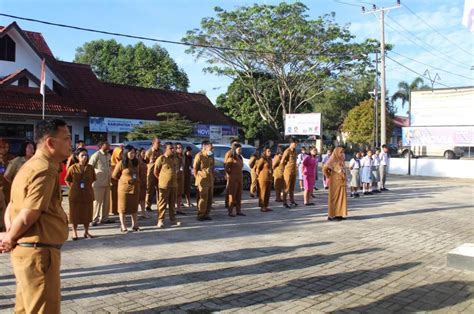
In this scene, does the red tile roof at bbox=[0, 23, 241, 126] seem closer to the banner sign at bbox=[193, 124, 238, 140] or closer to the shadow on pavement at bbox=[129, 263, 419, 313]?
the banner sign at bbox=[193, 124, 238, 140]

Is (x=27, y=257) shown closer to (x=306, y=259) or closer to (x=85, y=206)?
(x=306, y=259)

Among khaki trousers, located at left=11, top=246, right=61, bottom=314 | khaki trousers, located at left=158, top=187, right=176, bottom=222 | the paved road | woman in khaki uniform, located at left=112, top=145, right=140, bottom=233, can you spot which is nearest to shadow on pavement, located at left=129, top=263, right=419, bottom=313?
the paved road

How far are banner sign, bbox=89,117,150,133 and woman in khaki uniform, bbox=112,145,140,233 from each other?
17.5 m

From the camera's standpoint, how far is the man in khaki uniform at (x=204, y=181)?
1023 centimetres

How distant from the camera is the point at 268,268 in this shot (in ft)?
21.2

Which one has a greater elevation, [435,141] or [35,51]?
[35,51]

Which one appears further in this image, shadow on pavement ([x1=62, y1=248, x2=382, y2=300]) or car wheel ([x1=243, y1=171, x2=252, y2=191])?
car wheel ([x1=243, y1=171, x2=252, y2=191])

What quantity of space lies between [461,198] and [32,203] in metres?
15.4

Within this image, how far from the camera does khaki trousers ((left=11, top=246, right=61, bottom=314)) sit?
10.6 ft

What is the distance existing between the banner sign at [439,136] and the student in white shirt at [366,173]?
12124 mm

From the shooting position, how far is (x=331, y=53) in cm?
3262

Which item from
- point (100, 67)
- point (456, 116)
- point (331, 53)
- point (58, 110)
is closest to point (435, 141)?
point (456, 116)

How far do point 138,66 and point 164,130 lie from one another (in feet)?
71.4

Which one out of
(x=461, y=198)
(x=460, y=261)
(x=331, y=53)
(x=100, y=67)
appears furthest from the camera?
(x=100, y=67)
